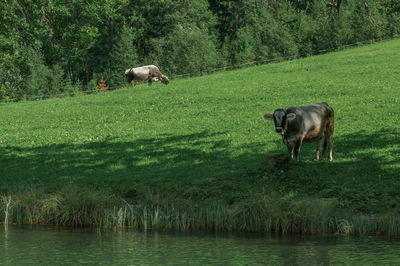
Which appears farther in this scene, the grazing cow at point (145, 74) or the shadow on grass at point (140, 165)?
the grazing cow at point (145, 74)

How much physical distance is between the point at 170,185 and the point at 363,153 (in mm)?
7777

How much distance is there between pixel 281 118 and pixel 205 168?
6354 millimetres

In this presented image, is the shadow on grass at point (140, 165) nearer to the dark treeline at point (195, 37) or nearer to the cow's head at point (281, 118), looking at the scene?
the cow's head at point (281, 118)

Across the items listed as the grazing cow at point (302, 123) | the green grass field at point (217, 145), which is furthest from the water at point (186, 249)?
the grazing cow at point (302, 123)

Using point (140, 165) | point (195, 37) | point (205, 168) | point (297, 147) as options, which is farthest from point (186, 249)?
point (195, 37)

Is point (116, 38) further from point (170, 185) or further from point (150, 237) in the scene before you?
point (150, 237)

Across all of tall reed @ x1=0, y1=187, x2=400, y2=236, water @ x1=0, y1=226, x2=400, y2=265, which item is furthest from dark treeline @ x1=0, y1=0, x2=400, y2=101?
water @ x1=0, y1=226, x2=400, y2=265

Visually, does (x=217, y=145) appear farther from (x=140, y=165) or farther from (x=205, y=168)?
(x=205, y=168)

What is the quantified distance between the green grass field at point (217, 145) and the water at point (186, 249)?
1.90m

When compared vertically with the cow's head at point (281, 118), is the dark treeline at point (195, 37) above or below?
above

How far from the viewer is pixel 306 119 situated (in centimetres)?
2323

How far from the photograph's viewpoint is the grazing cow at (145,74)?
59.0m

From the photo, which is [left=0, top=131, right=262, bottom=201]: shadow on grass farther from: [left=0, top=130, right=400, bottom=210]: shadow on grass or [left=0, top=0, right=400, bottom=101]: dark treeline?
[left=0, top=0, right=400, bottom=101]: dark treeline

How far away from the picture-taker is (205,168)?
89.1ft
